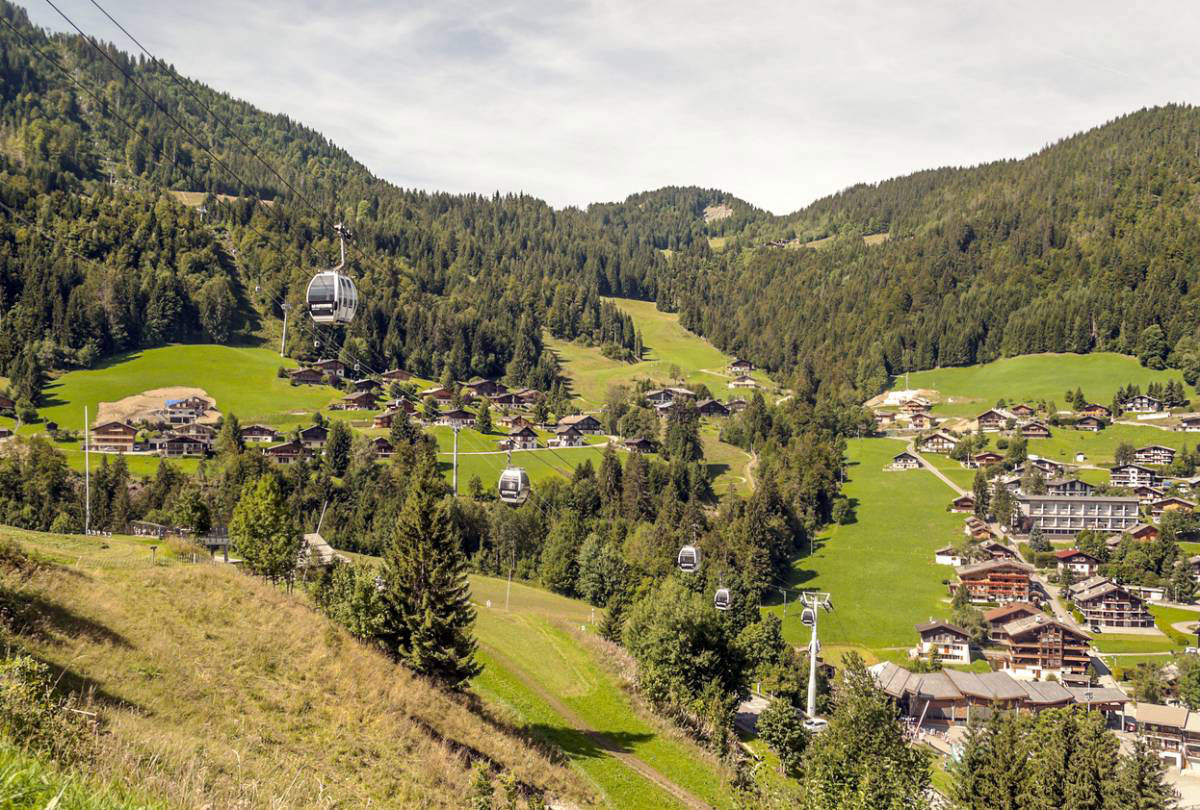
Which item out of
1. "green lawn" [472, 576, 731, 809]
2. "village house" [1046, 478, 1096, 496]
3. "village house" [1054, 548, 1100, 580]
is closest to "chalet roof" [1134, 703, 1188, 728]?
"village house" [1054, 548, 1100, 580]

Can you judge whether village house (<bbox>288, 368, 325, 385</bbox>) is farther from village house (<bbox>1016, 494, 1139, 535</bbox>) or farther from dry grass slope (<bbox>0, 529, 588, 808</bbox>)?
village house (<bbox>1016, 494, 1139, 535</bbox>)

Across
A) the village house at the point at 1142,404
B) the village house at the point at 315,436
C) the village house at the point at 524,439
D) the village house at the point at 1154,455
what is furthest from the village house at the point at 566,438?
the village house at the point at 1142,404

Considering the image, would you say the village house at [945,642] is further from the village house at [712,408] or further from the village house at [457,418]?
the village house at [712,408]

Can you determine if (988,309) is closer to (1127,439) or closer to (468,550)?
(1127,439)

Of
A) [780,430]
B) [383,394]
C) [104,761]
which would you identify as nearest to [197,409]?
[383,394]

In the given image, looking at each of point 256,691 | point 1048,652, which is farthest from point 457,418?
point 256,691

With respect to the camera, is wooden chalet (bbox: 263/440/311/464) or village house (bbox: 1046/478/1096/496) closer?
wooden chalet (bbox: 263/440/311/464)
